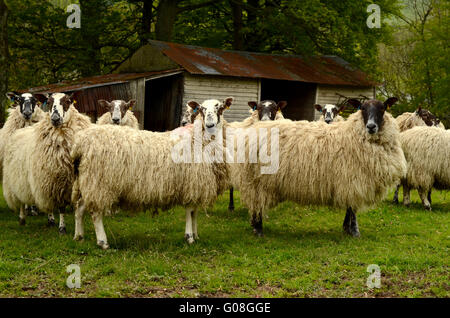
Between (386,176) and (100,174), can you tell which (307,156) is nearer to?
(386,176)

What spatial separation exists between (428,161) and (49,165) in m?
7.85

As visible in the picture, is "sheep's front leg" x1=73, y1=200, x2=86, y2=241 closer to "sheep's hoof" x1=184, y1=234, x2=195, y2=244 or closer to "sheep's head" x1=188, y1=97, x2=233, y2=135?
"sheep's hoof" x1=184, y1=234, x2=195, y2=244

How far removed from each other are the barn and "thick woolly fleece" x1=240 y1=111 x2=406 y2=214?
8870 mm

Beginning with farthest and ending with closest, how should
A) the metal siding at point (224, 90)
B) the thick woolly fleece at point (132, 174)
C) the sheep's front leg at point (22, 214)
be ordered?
1. the metal siding at point (224, 90)
2. the sheep's front leg at point (22, 214)
3. the thick woolly fleece at point (132, 174)

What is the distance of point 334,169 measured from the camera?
26.1ft

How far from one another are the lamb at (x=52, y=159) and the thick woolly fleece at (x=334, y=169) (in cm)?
290

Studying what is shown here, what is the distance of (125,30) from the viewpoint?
83.6 ft

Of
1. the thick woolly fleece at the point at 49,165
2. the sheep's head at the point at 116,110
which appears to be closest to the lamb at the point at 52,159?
the thick woolly fleece at the point at 49,165

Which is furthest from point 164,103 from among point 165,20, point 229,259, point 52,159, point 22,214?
point 229,259

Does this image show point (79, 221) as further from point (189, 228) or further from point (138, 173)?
point (189, 228)

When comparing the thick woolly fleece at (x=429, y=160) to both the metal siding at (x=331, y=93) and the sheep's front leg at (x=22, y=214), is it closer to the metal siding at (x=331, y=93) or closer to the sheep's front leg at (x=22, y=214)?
the sheep's front leg at (x=22, y=214)

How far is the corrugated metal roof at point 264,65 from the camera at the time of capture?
1802cm

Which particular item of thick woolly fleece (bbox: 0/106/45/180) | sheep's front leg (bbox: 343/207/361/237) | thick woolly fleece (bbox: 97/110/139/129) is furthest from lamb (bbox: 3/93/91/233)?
sheep's front leg (bbox: 343/207/361/237)

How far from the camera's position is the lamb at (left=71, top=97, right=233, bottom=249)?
706 centimetres
